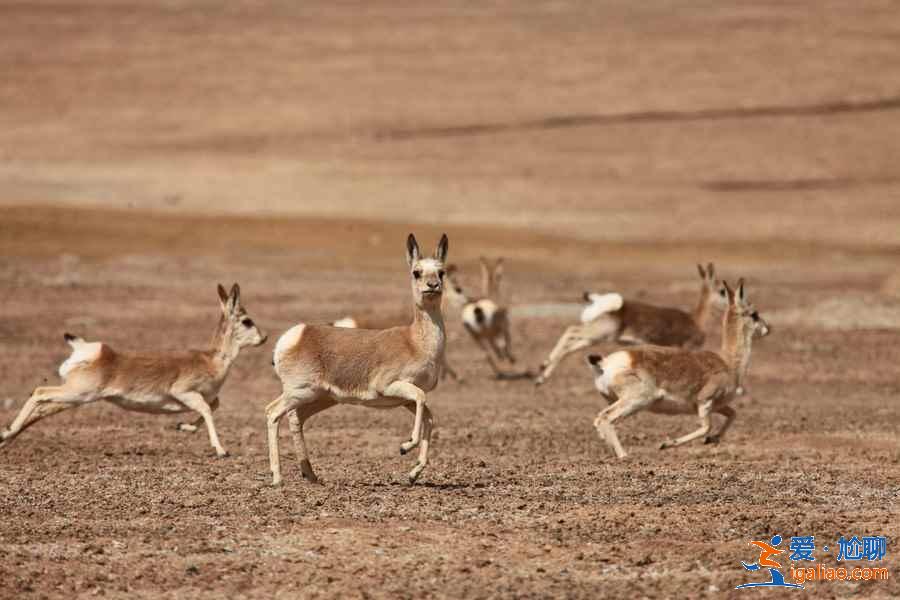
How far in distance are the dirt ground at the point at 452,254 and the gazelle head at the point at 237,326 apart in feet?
3.35

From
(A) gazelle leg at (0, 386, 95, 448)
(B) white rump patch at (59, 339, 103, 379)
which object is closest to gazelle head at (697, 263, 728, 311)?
(B) white rump patch at (59, 339, 103, 379)

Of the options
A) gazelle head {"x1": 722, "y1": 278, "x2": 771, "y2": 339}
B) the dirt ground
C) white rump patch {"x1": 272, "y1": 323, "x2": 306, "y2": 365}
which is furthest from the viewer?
gazelle head {"x1": 722, "y1": 278, "x2": 771, "y2": 339}

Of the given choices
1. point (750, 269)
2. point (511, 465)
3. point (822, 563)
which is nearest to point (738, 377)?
point (511, 465)

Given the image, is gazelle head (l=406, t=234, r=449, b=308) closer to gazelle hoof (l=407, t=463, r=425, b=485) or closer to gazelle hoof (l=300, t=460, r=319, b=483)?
gazelle hoof (l=407, t=463, r=425, b=485)

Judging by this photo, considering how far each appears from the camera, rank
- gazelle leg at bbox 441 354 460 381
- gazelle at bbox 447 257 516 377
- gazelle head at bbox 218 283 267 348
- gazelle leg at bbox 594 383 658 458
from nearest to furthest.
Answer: gazelle leg at bbox 594 383 658 458 → gazelle head at bbox 218 283 267 348 → gazelle leg at bbox 441 354 460 381 → gazelle at bbox 447 257 516 377

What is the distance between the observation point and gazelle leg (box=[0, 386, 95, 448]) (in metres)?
15.6

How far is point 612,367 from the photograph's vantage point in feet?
52.7

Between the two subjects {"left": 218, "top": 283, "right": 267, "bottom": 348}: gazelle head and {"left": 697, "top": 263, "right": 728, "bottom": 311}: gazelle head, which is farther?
{"left": 697, "top": 263, "right": 728, "bottom": 311}: gazelle head

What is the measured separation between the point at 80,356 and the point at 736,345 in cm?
642

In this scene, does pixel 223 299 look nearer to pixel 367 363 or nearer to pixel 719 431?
pixel 367 363

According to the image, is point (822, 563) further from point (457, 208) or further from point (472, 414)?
point (457, 208)

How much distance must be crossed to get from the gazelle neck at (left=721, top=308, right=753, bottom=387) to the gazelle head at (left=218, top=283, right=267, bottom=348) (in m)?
4.63

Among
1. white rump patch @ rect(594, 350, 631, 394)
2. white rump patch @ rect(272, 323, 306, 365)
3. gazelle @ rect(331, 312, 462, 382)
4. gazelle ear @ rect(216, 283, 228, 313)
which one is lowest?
white rump patch @ rect(594, 350, 631, 394)

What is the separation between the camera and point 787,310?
30422 millimetres
